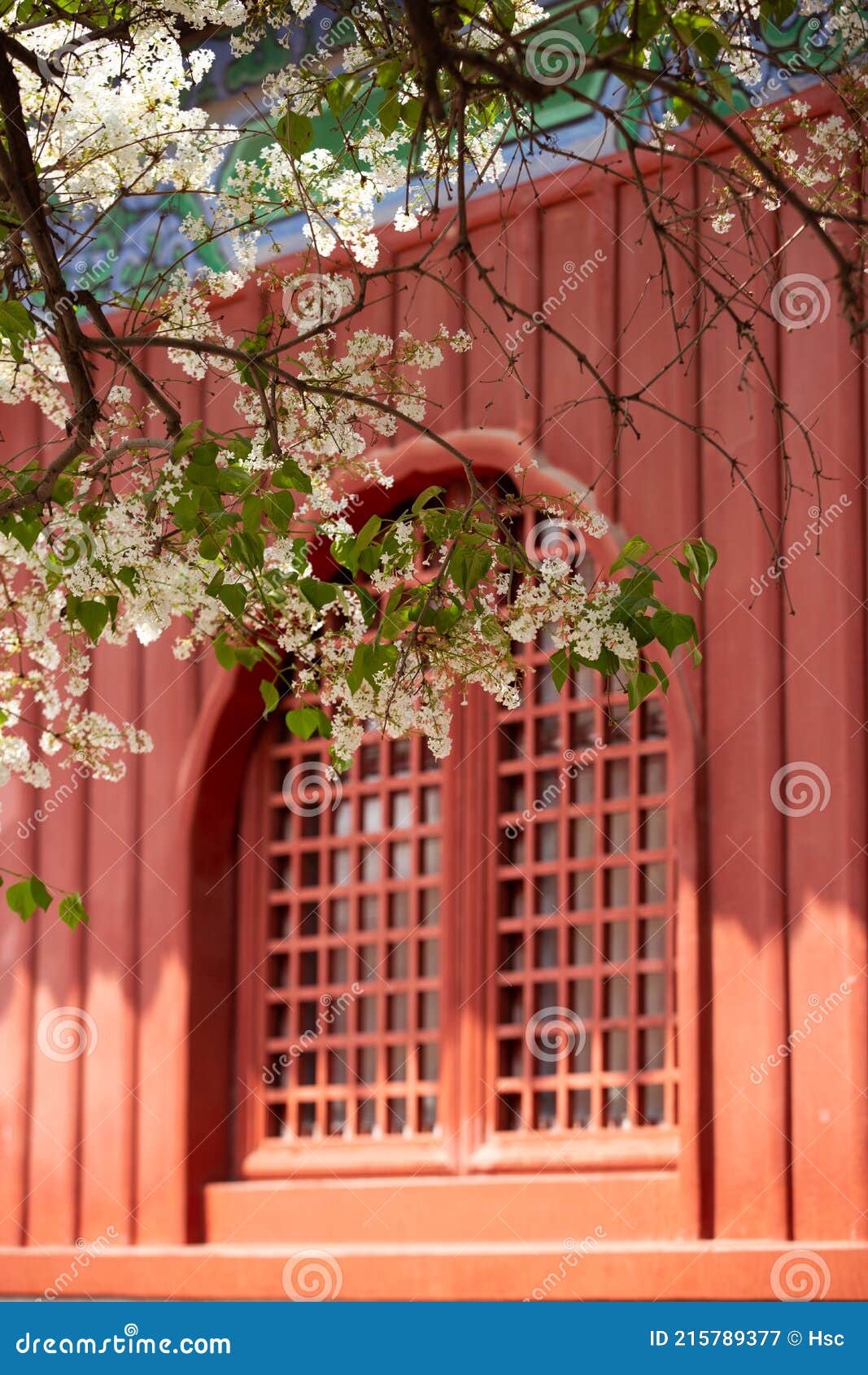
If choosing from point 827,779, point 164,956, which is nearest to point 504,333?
point 827,779

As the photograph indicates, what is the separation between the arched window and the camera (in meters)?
6.23

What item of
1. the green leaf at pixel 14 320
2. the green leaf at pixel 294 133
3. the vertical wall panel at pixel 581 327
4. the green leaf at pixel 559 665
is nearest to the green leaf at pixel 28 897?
the green leaf at pixel 14 320

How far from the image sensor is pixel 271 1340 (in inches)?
252

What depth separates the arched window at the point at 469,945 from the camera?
6.23 meters

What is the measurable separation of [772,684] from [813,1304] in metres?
1.92

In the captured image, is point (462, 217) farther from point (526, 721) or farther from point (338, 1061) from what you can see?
point (338, 1061)

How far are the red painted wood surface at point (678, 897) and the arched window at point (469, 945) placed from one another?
0.05 meters

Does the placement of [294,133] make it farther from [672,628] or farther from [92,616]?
[672,628]

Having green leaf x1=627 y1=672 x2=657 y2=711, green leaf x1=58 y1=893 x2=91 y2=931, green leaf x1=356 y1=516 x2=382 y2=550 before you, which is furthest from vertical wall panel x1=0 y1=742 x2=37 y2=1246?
green leaf x1=627 y1=672 x2=657 y2=711

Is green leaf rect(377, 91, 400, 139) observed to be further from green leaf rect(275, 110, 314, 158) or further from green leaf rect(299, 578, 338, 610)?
green leaf rect(299, 578, 338, 610)

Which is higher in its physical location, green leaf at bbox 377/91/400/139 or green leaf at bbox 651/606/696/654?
green leaf at bbox 377/91/400/139

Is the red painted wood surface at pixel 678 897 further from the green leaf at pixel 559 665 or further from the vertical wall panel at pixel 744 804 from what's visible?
the green leaf at pixel 559 665

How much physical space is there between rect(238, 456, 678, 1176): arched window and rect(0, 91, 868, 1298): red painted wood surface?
5 centimetres

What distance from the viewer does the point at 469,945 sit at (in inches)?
261
